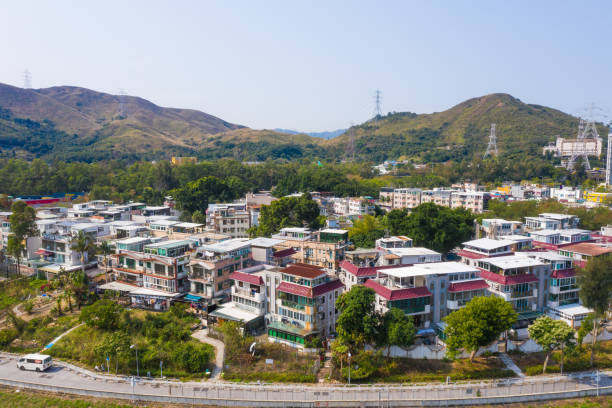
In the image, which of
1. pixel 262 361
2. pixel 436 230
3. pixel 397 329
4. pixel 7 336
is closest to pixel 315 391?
pixel 262 361

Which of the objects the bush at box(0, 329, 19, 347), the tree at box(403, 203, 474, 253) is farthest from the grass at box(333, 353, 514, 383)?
the bush at box(0, 329, 19, 347)

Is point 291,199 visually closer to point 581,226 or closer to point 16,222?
point 16,222

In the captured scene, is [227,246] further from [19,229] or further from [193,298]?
[19,229]

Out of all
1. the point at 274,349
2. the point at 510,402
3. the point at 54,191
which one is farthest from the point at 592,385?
the point at 54,191

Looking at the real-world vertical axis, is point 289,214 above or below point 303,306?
above

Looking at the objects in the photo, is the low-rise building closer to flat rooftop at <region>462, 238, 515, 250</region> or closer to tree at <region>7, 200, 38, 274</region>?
flat rooftop at <region>462, 238, 515, 250</region>

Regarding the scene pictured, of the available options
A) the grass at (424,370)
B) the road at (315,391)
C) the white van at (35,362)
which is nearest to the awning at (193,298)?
the road at (315,391)
